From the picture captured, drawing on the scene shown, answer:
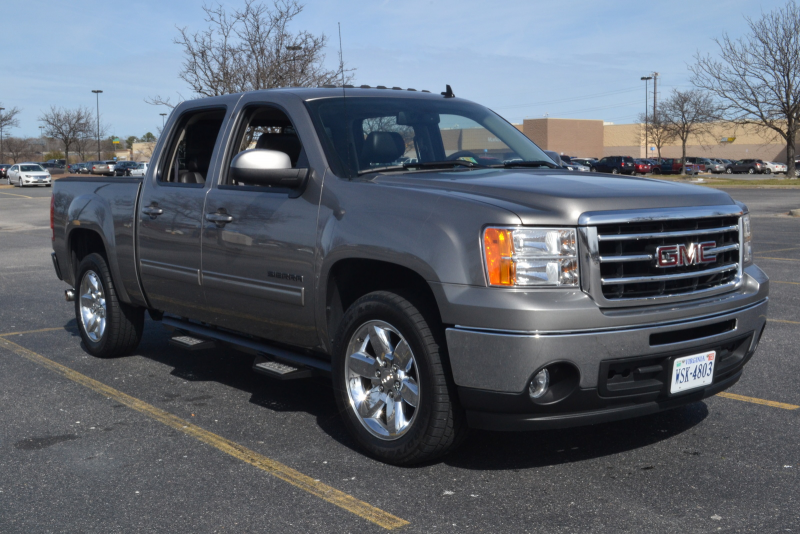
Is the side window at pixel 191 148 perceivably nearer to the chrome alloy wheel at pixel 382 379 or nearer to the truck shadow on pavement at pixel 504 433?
the truck shadow on pavement at pixel 504 433

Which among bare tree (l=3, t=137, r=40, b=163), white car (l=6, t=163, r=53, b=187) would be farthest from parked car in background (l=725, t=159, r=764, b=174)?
bare tree (l=3, t=137, r=40, b=163)

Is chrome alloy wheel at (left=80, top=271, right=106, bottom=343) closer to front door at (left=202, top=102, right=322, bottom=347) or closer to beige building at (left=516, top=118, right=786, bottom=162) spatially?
front door at (left=202, top=102, right=322, bottom=347)

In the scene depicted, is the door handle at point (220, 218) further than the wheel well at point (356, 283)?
Yes

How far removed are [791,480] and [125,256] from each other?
15.5 ft

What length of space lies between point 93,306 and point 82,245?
623 mm

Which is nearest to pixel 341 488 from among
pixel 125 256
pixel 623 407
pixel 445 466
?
pixel 445 466

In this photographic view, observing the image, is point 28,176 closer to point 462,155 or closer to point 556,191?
point 462,155

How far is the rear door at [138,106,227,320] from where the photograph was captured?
571 centimetres

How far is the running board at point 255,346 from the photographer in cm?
506

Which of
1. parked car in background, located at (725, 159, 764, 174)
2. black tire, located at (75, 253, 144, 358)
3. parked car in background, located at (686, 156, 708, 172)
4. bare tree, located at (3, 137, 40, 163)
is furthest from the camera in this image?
bare tree, located at (3, 137, 40, 163)

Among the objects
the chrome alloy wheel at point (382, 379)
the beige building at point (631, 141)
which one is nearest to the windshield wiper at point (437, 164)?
the chrome alloy wheel at point (382, 379)

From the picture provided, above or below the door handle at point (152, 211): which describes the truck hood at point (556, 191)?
above

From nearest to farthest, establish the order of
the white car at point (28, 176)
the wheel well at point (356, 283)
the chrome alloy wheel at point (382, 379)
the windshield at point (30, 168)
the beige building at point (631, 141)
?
the chrome alloy wheel at point (382, 379) < the wheel well at point (356, 283) < the white car at point (28, 176) < the windshield at point (30, 168) < the beige building at point (631, 141)

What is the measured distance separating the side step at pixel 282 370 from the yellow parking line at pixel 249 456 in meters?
0.45
